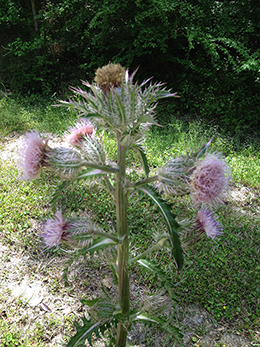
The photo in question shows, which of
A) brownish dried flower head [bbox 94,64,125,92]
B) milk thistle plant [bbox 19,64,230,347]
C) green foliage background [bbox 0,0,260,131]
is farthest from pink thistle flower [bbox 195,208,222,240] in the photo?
green foliage background [bbox 0,0,260,131]

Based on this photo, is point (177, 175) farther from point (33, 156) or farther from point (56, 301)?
point (56, 301)

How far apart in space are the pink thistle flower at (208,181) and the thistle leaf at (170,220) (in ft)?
0.43

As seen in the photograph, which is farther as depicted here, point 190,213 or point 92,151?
point 190,213

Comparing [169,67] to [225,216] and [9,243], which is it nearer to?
[225,216]

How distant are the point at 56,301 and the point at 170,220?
5.10ft

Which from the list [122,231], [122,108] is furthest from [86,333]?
[122,108]

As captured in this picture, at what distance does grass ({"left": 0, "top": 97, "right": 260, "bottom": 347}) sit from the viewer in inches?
88.3

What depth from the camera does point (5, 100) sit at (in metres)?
4.82

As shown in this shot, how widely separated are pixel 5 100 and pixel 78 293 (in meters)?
3.80

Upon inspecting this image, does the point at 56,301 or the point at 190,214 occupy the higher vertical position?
the point at 190,214

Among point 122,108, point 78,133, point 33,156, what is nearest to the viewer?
point 122,108

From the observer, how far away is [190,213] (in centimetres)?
293

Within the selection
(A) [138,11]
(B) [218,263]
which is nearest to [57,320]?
(B) [218,263]

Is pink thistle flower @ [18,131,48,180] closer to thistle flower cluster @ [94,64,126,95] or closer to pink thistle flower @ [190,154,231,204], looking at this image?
thistle flower cluster @ [94,64,126,95]
